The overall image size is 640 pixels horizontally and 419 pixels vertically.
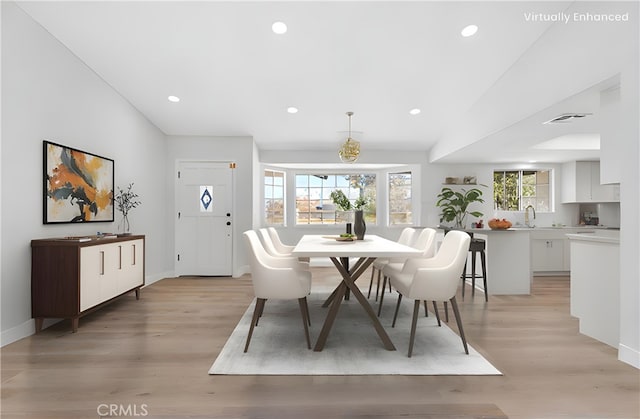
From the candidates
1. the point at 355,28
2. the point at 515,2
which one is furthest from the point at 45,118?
the point at 515,2

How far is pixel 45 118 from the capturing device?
3281 mm

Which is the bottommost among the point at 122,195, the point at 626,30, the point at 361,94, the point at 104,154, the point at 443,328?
the point at 443,328

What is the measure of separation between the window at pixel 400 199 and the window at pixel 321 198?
38 cm

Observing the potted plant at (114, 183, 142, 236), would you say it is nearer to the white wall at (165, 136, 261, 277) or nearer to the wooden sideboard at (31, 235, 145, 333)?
the white wall at (165, 136, 261, 277)

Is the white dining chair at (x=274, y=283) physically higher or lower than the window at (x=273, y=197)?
lower

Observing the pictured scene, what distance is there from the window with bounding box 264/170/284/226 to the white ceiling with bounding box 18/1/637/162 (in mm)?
1696

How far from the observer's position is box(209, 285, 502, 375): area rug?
2.32 meters

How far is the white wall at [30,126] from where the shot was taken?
9.40 ft

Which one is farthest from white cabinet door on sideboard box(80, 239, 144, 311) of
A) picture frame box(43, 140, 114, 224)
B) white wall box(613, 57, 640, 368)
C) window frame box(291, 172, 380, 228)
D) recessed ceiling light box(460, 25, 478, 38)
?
white wall box(613, 57, 640, 368)

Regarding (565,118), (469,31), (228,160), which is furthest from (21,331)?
(565,118)

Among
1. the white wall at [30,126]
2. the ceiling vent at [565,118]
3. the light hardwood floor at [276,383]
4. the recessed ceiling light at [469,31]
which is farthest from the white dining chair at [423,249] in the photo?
the white wall at [30,126]

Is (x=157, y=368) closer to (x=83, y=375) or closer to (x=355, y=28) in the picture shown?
(x=83, y=375)

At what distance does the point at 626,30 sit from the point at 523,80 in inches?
48.6

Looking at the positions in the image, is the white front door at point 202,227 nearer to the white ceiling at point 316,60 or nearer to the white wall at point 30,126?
the white ceiling at point 316,60
